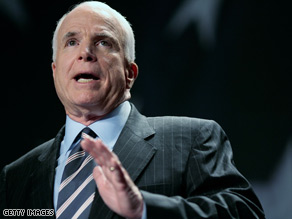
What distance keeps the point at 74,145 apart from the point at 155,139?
0.28 m

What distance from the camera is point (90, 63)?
65.8 inches

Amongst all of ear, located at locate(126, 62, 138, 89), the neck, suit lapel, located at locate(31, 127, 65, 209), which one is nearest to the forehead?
ear, located at locate(126, 62, 138, 89)

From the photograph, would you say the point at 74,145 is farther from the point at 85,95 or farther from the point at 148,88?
the point at 148,88

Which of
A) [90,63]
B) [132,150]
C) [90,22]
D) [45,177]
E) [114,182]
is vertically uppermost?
[90,22]

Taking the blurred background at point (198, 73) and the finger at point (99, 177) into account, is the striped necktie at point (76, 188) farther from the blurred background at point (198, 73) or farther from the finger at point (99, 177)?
the blurred background at point (198, 73)

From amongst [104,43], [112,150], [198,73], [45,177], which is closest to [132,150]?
[112,150]

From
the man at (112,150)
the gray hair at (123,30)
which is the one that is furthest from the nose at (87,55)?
the gray hair at (123,30)

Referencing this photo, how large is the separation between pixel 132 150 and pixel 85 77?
0.31 metres

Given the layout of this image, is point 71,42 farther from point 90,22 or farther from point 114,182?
point 114,182

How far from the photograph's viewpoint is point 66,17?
1.82 metres

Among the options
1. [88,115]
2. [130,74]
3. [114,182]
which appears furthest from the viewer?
[130,74]

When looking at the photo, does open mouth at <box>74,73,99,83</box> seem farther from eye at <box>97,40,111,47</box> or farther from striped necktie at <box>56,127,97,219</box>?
striped necktie at <box>56,127,97,219</box>

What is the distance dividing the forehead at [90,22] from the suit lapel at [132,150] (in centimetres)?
33

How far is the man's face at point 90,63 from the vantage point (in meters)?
1.67
